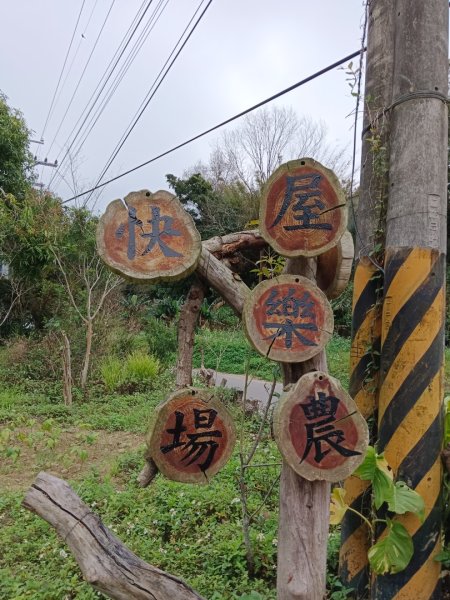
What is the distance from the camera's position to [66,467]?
14.1 ft

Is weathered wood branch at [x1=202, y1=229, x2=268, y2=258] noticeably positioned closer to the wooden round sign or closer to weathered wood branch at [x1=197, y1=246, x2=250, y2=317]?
weathered wood branch at [x1=197, y1=246, x2=250, y2=317]

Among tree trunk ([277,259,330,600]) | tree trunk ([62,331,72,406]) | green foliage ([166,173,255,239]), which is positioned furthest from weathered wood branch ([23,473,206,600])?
green foliage ([166,173,255,239])

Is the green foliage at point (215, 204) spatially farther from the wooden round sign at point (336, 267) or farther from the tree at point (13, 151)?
the wooden round sign at point (336, 267)

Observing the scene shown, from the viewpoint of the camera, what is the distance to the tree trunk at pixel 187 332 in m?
1.58

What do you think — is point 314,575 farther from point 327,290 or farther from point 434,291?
point 434,291

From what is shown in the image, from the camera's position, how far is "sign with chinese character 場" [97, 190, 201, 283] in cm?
138

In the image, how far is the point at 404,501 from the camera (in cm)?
171

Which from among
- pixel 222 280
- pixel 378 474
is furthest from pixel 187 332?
pixel 378 474

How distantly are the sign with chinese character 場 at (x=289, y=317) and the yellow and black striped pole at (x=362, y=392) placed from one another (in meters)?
0.68

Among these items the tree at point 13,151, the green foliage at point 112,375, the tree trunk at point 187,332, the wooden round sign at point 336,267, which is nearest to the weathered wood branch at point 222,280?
the tree trunk at point 187,332

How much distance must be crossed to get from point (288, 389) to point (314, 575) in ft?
2.02

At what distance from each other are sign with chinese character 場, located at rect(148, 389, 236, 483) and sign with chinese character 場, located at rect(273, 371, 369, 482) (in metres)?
0.19

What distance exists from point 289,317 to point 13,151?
395 inches

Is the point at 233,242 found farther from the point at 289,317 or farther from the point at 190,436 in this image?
the point at 190,436
